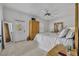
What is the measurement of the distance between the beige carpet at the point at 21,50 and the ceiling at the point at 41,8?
1.61ft

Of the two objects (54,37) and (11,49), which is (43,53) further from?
(11,49)

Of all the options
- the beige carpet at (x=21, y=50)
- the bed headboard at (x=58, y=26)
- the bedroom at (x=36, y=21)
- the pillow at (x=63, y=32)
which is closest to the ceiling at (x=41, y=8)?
the bedroom at (x=36, y=21)

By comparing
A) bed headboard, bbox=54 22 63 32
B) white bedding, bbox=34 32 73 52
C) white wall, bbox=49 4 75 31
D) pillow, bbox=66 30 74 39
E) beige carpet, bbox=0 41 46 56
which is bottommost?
beige carpet, bbox=0 41 46 56

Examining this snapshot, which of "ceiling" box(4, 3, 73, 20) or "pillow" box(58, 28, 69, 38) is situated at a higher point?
"ceiling" box(4, 3, 73, 20)

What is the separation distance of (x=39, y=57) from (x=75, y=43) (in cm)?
57

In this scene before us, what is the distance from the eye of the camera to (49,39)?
1.51 m

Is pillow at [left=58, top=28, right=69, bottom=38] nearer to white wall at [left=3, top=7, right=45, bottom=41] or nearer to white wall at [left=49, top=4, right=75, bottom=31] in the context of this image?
white wall at [left=49, top=4, right=75, bottom=31]

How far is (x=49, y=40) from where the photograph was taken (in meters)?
1.51

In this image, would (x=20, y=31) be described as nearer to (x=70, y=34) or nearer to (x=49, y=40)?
(x=49, y=40)

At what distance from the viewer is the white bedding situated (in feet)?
4.77

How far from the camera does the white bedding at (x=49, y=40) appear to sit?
4.77 ft

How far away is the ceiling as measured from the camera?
56.9 inches

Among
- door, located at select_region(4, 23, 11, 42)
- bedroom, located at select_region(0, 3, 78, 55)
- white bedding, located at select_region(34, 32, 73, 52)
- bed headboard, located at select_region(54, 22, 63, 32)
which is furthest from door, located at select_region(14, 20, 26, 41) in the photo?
bed headboard, located at select_region(54, 22, 63, 32)

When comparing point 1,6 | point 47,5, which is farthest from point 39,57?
point 1,6
